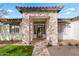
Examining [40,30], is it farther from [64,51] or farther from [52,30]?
[64,51]

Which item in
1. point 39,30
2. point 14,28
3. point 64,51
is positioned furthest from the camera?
point 14,28

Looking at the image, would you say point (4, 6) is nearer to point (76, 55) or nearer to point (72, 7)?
point (72, 7)

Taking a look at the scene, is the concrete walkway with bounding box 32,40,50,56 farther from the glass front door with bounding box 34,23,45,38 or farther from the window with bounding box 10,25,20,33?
the window with bounding box 10,25,20,33

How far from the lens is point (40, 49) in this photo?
4.78 m

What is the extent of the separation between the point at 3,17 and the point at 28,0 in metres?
0.76

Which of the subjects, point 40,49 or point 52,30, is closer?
point 40,49

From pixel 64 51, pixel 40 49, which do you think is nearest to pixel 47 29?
pixel 40 49

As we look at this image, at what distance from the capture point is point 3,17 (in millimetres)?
4723

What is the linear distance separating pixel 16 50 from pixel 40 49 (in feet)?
1.99

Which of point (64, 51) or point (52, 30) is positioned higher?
point (52, 30)

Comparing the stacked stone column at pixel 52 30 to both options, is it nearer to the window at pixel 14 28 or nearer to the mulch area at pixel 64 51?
the mulch area at pixel 64 51

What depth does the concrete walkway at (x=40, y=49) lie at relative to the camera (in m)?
4.68

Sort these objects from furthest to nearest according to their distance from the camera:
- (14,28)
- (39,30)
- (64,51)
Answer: (14,28)
(39,30)
(64,51)

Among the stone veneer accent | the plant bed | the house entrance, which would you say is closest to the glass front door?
the house entrance
